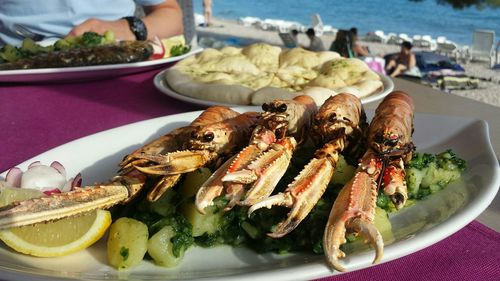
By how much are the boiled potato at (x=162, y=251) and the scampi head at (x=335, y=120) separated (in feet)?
1.99

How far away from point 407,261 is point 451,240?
17 centimetres

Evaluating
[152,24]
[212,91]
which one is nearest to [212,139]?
[212,91]

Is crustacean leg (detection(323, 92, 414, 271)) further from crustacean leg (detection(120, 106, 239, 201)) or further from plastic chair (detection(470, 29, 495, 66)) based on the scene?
plastic chair (detection(470, 29, 495, 66))

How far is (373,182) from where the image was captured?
118 cm

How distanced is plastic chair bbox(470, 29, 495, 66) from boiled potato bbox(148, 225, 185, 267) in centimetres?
1936

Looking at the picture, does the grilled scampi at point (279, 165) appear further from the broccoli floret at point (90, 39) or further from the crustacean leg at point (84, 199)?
the broccoli floret at point (90, 39)

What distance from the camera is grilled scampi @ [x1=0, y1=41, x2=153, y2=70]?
2.70 metres

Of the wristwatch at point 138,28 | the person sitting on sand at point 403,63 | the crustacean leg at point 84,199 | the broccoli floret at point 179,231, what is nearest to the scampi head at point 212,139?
the crustacean leg at point 84,199

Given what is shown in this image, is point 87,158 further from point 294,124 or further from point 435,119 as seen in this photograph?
point 435,119

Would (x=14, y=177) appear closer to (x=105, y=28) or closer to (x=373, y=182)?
(x=373, y=182)

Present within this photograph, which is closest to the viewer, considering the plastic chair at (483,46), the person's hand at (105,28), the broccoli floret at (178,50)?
the broccoli floret at (178,50)

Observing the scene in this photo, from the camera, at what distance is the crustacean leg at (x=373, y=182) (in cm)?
99

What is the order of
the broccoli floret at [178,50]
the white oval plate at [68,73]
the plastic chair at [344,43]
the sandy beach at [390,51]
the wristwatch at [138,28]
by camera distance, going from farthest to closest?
the sandy beach at [390,51] → the plastic chair at [344,43] → the wristwatch at [138,28] → the broccoli floret at [178,50] → the white oval plate at [68,73]

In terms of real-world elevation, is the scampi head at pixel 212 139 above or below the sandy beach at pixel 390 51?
above
